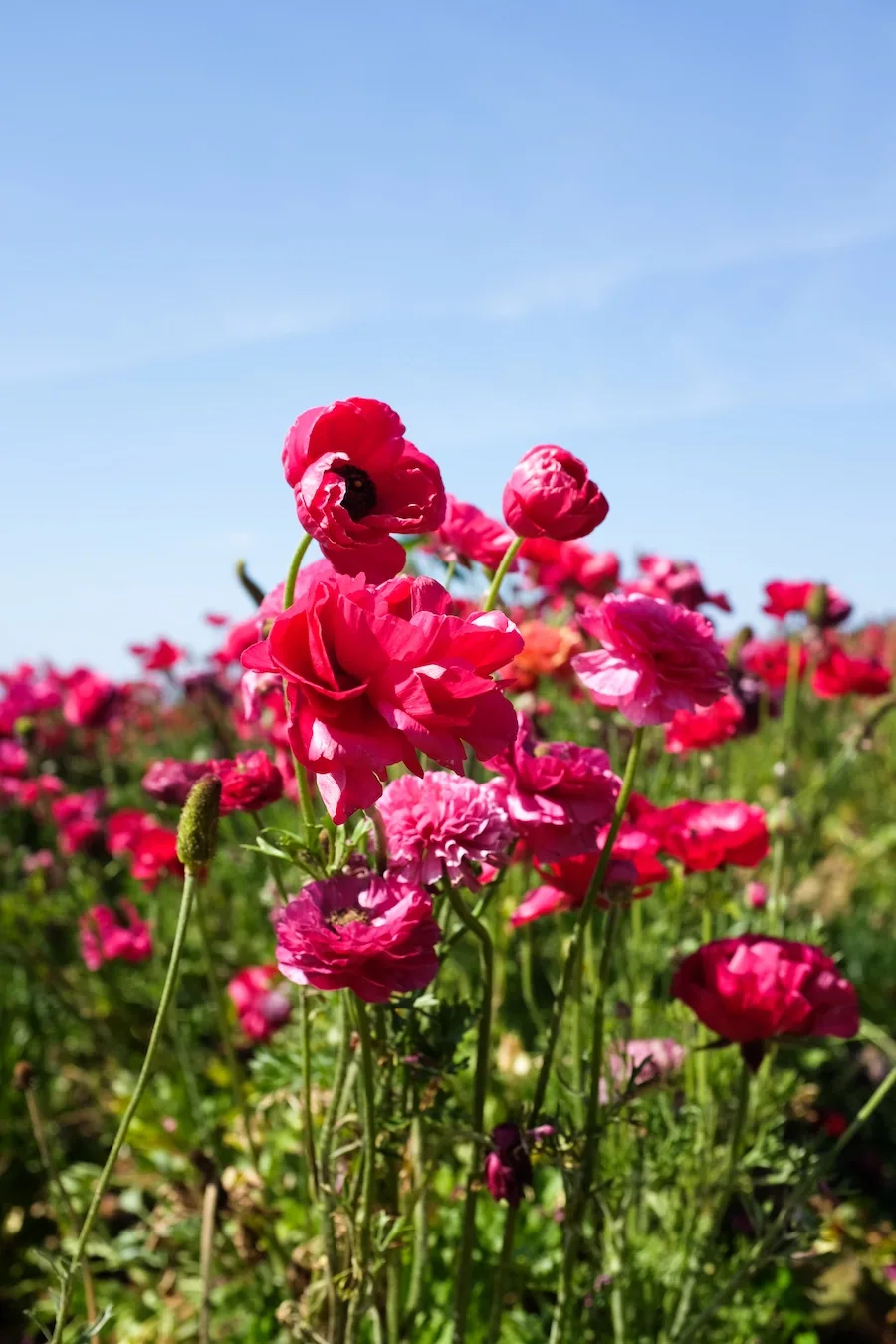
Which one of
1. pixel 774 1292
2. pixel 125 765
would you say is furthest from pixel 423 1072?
pixel 125 765

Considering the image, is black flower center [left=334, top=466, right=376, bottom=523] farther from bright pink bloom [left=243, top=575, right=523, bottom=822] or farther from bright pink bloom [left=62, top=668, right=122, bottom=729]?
bright pink bloom [left=62, top=668, right=122, bottom=729]

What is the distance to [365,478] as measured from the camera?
39.2 inches

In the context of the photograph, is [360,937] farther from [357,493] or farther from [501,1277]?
[501,1277]

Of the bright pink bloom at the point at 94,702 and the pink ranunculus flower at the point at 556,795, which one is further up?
the pink ranunculus flower at the point at 556,795

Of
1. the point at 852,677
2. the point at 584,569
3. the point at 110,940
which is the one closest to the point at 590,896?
the point at 584,569

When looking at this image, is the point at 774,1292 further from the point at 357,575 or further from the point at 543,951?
the point at 357,575

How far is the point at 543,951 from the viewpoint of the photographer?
369cm

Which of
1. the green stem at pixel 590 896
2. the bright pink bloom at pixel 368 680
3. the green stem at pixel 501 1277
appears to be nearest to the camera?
the bright pink bloom at pixel 368 680

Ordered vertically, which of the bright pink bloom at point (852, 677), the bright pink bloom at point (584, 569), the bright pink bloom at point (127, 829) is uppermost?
the bright pink bloom at point (584, 569)

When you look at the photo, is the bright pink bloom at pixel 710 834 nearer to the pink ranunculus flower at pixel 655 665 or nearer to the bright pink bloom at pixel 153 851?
the pink ranunculus flower at pixel 655 665

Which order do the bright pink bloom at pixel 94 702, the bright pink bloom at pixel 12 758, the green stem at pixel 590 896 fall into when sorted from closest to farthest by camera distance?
the green stem at pixel 590 896, the bright pink bloom at pixel 94 702, the bright pink bloom at pixel 12 758

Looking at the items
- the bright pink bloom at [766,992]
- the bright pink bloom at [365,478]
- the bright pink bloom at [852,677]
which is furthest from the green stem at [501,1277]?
the bright pink bloom at [852,677]

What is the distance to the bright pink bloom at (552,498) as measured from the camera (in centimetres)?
108

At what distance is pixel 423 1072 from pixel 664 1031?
1.48 m
